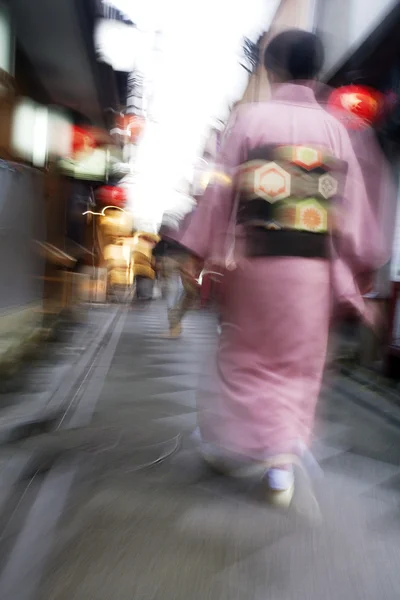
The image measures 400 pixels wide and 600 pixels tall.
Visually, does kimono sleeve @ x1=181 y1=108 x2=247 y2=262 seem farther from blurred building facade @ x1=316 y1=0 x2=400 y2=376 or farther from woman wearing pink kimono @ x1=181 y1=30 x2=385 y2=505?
blurred building facade @ x1=316 y1=0 x2=400 y2=376

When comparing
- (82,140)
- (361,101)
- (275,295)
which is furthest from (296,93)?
(82,140)

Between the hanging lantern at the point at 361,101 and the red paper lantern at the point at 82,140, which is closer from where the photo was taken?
the hanging lantern at the point at 361,101

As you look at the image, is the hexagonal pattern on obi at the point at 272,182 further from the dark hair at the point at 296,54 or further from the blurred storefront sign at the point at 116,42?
the blurred storefront sign at the point at 116,42

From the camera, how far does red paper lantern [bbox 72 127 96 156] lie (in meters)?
10.1

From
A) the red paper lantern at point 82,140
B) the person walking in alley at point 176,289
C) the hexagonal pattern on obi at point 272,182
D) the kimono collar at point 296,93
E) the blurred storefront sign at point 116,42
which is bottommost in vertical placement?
the person walking in alley at point 176,289

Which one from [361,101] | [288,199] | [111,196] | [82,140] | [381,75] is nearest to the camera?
[288,199]

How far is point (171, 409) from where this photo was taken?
15.0ft

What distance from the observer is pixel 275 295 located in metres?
2.68

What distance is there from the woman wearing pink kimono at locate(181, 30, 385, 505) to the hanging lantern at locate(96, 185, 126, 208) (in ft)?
54.4

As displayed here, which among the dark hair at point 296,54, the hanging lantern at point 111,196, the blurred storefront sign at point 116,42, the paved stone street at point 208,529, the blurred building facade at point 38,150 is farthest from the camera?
the hanging lantern at point 111,196

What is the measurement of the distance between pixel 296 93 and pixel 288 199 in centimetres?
54

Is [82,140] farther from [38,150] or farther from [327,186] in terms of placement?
[327,186]

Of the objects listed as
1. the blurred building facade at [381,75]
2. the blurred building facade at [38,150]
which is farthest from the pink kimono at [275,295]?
the blurred building facade at [381,75]

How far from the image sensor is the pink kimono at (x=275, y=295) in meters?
2.67
